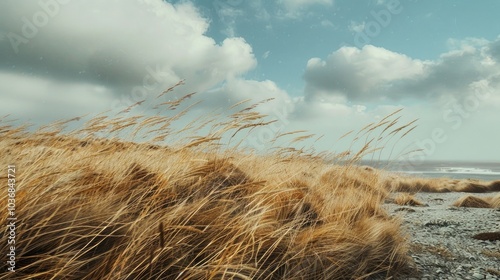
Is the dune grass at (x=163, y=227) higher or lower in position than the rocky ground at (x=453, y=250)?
higher

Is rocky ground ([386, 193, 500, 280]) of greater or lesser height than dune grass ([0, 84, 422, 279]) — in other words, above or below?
→ below

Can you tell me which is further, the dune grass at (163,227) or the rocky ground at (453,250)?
the rocky ground at (453,250)

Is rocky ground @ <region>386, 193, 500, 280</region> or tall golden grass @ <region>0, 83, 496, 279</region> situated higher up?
tall golden grass @ <region>0, 83, 496, 279</region>

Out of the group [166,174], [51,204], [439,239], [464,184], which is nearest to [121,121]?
[166,174]

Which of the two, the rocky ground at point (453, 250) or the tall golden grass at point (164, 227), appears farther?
the rocky ground at point (453, 250)

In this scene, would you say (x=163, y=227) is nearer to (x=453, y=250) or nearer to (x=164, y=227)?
(x=164, y=227)

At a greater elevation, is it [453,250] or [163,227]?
[163,227]

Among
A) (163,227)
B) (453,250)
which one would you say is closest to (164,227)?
(163,227)

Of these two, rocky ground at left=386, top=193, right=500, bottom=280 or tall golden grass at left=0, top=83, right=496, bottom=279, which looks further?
rocky ground at left=386, top=193, right=500, bottom=280

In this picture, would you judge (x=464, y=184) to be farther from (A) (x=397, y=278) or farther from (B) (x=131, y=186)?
(B) (x=131, y=186)

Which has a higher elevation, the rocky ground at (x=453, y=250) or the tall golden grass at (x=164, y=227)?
the tall golden grass at (x=164, y=227)

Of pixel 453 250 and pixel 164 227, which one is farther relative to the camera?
pixel 453 250

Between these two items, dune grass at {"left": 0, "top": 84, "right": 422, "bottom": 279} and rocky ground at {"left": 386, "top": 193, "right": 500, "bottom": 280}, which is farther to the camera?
rocky ground at {"left": 386, "top": 193, "right": 500, "bottom": 280}

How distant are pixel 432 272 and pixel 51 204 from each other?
97.4 inches
